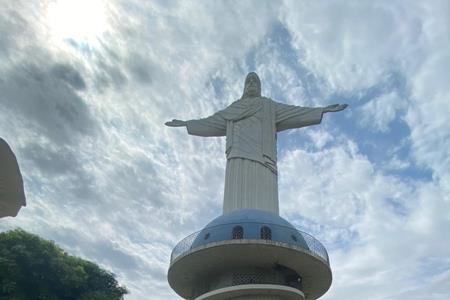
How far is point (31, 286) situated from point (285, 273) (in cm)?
1408

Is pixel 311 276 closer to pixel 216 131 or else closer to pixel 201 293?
pixel 201 293

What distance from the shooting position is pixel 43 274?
2617 cm

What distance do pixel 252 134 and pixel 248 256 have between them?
30.5 ft

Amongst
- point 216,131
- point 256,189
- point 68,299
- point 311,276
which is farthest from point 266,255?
point 68,299

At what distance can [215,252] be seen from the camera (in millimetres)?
19547

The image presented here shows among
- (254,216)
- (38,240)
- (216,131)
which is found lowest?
(254,216)

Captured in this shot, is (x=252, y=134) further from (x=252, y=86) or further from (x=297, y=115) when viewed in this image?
(x=252, y=86)

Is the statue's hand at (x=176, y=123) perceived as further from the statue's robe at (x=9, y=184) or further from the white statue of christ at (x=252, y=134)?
the statue's robe at (x=9, y=184)

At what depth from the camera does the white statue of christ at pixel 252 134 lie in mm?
25000

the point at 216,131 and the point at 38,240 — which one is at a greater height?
the point at 216,131

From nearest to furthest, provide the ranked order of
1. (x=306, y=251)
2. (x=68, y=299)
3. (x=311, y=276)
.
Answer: (x=306, y=251) < (x=311, y=276) < (x=68, y=299)

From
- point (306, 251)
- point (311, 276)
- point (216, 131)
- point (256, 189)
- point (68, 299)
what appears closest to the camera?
point (306, 251)

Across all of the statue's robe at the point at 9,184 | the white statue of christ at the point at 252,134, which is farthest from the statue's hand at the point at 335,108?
the statue's robe at the point at 9,184

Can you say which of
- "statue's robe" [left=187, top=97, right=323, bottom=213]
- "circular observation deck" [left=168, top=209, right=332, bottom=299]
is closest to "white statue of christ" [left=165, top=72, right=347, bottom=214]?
"statue's robe" [left=187, top=97, right=323, bottom=213]
